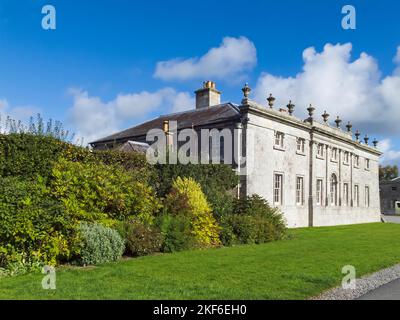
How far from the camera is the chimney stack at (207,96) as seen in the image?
3136 cm

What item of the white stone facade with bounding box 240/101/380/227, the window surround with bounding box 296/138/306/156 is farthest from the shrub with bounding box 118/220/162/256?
the window surround with bounding box 296/138/306/156

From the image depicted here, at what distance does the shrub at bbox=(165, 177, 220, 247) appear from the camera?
15180mm

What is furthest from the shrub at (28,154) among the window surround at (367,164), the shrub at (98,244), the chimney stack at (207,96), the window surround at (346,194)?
the window surround at (367,164)

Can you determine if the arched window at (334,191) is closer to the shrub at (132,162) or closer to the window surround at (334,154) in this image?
the window surround at (334,154)

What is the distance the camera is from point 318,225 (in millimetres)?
31500

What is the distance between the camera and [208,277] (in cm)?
906

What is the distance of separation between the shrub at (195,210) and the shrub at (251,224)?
62cm

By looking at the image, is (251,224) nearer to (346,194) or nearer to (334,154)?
(334,154)

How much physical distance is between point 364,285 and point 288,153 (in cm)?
2057

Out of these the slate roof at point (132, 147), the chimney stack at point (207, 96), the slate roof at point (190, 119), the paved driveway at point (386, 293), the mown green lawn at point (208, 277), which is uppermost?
the chimney stack at point (207, 96)

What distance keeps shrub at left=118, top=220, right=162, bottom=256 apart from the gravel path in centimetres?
605

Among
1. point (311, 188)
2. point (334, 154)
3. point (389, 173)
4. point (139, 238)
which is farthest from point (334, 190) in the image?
point (389, 173)
